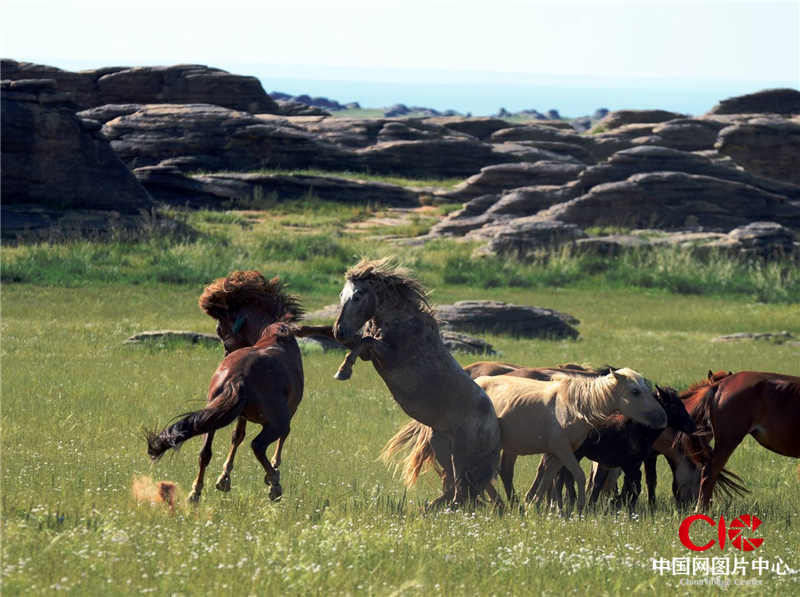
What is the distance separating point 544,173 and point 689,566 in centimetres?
5075

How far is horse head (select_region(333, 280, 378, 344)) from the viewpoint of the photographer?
8.60 meters

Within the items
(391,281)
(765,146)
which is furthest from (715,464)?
(765,146)

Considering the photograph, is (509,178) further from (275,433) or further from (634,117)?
(275,433)

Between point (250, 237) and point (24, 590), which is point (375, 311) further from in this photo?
point (250, 237)

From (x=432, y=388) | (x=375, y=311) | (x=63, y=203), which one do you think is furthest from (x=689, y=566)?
(x=63, y=203)

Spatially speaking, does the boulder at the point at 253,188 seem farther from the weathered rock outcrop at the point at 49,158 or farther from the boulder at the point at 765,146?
the boulder at the point at 765,146

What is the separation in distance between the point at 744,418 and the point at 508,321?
15925mm

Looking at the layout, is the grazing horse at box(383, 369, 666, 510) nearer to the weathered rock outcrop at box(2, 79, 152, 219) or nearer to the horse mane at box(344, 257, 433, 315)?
the horse mane at box(344, 257, 433, 315)

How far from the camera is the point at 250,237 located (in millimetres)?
40656

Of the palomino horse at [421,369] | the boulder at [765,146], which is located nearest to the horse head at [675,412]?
the palomino horse at [421,369]

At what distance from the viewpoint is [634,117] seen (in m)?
82.6

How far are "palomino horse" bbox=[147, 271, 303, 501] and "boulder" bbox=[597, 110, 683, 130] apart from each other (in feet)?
243

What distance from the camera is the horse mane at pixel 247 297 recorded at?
1020 centimetres

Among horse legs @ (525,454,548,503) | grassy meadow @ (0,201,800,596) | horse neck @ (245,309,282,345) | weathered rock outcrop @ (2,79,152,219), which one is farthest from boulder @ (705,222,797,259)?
horse neck @ (245,309,282,345)
